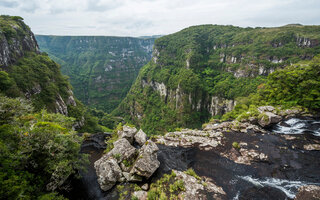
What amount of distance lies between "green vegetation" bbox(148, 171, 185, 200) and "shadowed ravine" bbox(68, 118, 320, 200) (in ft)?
4.48

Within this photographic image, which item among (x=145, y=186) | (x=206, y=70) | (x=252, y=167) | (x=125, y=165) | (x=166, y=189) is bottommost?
(x=252, y=167)

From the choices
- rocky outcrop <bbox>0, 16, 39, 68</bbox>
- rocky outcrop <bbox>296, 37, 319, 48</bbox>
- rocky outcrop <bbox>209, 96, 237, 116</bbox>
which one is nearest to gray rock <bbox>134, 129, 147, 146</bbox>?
rocky outcrop <bbox>0, 16, 39, 68</bbox>

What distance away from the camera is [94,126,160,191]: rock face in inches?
717

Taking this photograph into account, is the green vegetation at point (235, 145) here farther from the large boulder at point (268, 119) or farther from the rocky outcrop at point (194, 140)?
the large boulder at point (268, 119)

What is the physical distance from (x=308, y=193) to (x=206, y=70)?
9446 centimetres

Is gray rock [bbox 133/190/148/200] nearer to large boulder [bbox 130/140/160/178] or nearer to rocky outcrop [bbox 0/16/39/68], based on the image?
large boulder [bbox 130/140/160/178]

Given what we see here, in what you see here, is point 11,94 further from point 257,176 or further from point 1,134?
point 257,176

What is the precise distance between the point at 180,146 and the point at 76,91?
641ft

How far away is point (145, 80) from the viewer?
13262 cm

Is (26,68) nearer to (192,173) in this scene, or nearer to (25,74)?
(25,74)

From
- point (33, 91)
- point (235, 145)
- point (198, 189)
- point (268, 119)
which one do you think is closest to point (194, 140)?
point (235, 145)

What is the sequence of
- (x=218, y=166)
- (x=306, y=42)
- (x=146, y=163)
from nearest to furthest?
(x=146, y=163)
(x=218, y=166)
(x=306, y=42)

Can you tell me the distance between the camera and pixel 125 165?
19766mm

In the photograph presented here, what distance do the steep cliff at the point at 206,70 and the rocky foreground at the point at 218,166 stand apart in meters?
47.7
